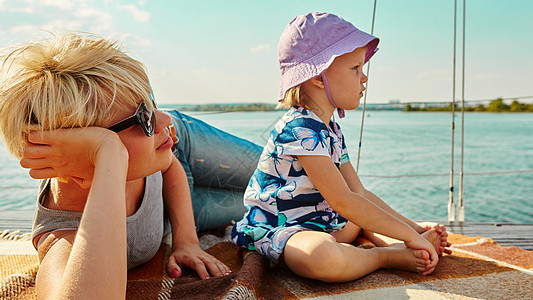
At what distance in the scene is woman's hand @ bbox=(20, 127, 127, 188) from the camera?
3.06ft

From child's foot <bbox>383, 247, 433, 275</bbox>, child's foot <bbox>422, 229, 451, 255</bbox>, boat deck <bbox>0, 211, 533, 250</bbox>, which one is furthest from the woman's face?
boat deck <bbox>0, 211, 533, 250</bbox>

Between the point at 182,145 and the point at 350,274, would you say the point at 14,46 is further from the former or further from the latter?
the point at 350,274

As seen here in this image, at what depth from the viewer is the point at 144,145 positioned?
1049 millimetres

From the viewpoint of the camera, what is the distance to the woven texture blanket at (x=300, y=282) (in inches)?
43.7

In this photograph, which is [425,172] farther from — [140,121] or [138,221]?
[140,121]

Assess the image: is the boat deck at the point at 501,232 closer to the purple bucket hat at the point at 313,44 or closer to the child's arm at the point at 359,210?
the child's arm at the point at 359,210

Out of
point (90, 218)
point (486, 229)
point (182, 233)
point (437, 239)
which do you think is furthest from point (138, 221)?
point (486, 229)

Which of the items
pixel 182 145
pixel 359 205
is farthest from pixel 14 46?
pixel 359 205

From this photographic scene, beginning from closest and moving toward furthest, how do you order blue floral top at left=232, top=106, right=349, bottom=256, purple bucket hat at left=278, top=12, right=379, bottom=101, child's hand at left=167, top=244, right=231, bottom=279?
1. child's hand at left=167, top=244, right=231, bottom=279
2. blue floral top at left=232, top=106, right=349, bottom=256
3. purple bucket hat at left=278, top=12, right=379, bottom=101

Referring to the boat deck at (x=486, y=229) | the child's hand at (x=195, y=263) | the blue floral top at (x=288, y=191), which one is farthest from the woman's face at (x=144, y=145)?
the boat deck at (x=486, y=229)

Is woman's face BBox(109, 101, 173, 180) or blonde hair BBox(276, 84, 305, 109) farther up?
blonde hair BBox(276, 84, 305, 109)

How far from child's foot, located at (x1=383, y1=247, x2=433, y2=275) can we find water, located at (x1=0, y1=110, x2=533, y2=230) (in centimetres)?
155

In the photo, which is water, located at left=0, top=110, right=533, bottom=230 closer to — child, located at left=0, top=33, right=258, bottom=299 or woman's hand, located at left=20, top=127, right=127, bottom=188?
child, located at left=0, top=33, right=258, bottom=299

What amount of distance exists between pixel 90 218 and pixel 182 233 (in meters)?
0.62
